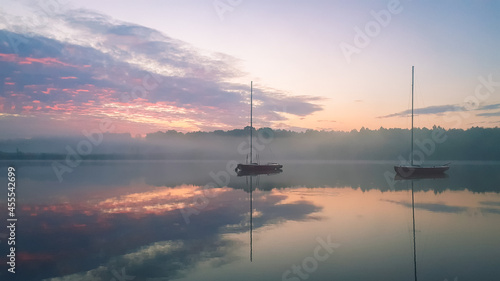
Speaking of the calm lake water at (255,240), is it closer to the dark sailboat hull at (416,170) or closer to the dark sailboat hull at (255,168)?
the dark sailboat hull at (416,170)

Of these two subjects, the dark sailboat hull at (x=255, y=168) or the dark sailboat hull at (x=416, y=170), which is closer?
the dark sailboat hull at (x=416, y=170)

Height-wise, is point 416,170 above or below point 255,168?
above

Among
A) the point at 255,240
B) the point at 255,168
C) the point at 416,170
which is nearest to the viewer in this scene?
the point at 255,240

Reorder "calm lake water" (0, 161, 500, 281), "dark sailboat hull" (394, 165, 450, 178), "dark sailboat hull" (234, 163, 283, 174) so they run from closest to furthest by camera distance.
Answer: "calm lake water" (0, 161, 500, 281), "dark sailboat hull" (394, 165, 450, 178), "dark sailboat hull" (234, 163, 283, 174)

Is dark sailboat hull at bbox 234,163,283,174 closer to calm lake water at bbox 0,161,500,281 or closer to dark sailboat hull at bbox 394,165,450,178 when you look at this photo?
dark sailboat hull at bbox 394,165,450,178

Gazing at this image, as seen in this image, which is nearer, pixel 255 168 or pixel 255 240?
pixel 255 240

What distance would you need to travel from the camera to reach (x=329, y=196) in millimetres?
42188

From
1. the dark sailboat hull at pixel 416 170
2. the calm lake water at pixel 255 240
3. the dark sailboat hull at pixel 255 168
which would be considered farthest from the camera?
the dark sailboat hull at pixel 255 168

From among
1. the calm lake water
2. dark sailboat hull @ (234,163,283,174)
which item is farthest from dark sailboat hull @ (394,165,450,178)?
the calm lake water

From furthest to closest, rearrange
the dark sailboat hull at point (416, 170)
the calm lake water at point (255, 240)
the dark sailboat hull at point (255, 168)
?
the dark sailboat hull at point (255, 168) → the dark sailboat hull at point (416, 170) → the calm lake water at point (255, 240)

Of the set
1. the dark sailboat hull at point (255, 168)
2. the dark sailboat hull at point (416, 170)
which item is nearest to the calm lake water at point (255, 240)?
the dark sailboat hull at point (416, 170)

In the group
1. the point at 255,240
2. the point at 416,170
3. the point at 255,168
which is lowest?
the point at 255,168

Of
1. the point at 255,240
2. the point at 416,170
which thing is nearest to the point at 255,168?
the point at 416,170

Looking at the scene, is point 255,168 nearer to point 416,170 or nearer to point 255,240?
point 416,170
